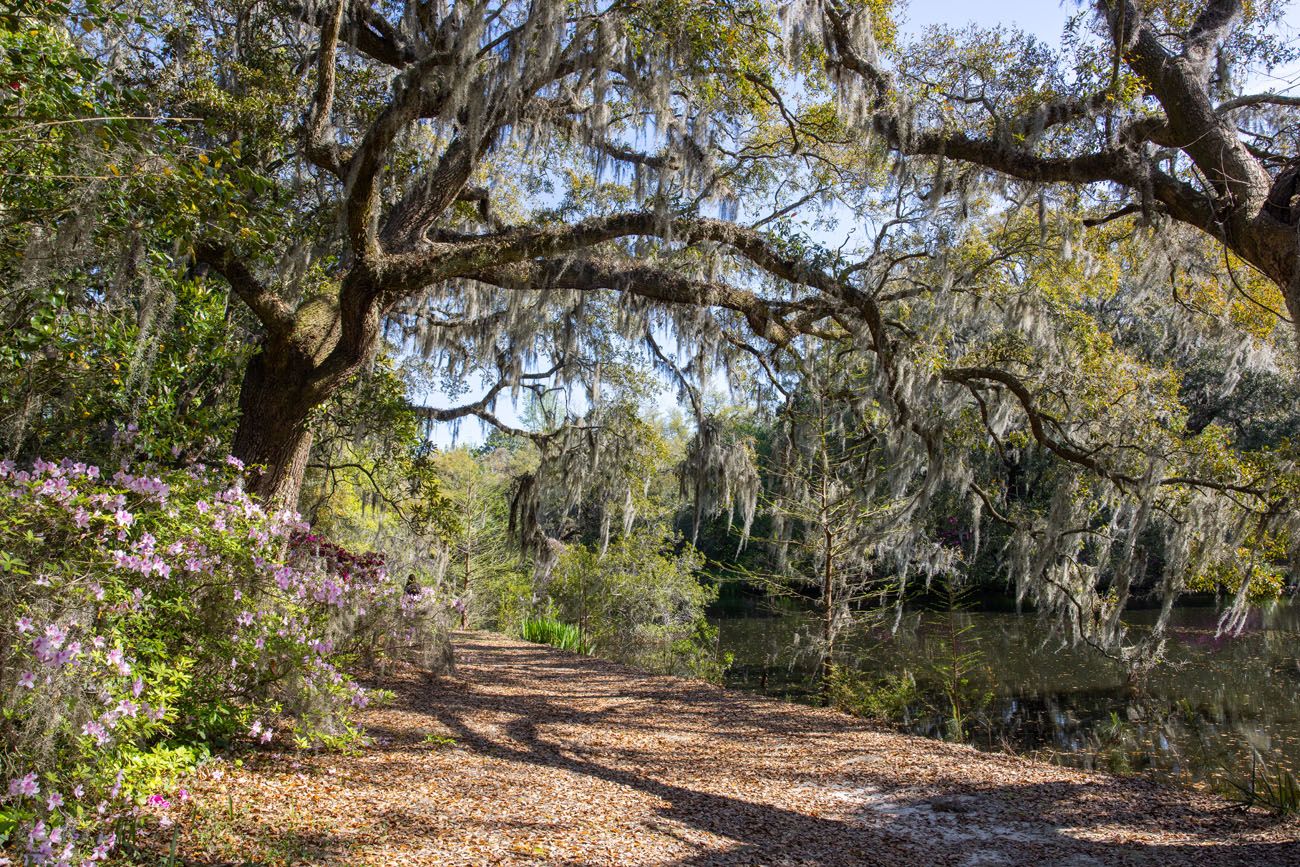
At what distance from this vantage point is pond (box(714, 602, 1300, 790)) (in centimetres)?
741

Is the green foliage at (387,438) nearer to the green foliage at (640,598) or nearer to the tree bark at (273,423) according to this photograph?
the tree bark at (273,423)

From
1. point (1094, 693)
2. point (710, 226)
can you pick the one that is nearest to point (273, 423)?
point (710, 226)

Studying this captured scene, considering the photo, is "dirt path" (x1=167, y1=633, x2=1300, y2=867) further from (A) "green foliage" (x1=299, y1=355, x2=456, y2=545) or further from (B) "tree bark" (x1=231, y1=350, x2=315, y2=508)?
(B) "tree bark" (x1=231, y1=350, x2=315, y2=508)

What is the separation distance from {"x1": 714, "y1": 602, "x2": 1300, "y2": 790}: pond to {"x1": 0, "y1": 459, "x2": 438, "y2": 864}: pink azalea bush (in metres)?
5.33

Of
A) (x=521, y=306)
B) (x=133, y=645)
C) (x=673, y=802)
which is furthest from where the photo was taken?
(x=521, y=306)

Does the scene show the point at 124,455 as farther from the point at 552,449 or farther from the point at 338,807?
the point at 552,449

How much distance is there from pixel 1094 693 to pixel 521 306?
9106mm

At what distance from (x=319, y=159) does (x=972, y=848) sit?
5.69 metres

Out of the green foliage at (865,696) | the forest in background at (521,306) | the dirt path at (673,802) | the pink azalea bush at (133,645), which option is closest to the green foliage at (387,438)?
the forest in background at (521,306)

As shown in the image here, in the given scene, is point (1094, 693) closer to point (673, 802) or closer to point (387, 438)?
point (673, 802)

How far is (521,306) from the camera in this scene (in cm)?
690

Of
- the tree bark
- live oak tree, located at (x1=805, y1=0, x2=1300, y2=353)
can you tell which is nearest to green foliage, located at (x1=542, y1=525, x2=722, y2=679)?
the tree bark

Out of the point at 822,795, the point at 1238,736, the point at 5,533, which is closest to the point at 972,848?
the point at 822,795

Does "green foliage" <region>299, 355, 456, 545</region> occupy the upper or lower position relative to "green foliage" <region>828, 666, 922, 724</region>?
upper
